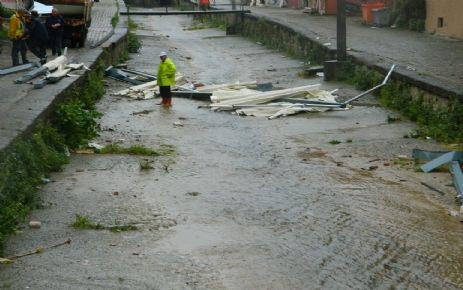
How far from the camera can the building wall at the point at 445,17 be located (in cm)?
2662

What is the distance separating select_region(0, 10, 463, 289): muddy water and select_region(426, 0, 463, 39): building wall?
404 inches

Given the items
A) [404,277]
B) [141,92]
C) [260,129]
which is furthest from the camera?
[141,92]

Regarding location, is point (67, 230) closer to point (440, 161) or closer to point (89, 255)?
point (89, 255)

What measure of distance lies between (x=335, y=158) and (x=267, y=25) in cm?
2054

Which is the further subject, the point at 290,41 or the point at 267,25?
the point at 267,25

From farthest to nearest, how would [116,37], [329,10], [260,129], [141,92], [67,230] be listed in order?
[329,10], [116,37], [141,92], [260,129], [67,230]

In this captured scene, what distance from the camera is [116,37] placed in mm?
28703

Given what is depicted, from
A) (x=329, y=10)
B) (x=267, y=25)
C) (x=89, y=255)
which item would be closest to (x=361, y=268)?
(x=89, y=255)

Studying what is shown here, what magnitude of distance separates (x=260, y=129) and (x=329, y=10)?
76.1 feet

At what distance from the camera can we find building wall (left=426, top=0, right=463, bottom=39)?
26625 mm

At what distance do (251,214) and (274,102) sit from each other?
28.6 feet

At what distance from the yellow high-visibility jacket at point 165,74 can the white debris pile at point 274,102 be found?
1027mm

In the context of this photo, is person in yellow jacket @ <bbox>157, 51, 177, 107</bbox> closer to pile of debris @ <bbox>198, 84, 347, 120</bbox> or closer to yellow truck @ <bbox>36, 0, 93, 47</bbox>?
pile of debris @ <bbox>198, 84, 347, 120</bbox>

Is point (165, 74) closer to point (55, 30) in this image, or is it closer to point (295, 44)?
point (55, 30)
